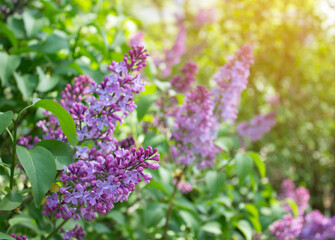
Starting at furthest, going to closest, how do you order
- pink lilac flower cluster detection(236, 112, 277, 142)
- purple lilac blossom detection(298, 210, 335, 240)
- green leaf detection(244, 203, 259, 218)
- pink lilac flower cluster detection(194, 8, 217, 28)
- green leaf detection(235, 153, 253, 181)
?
pink lilac flower cluster detection(194, 8, 217, 28)
pink lilac flower cluster detection(236, 112, 277, 142)
purple lilac blossom detection(298, 210, 335, 240)
green leaf detection(244, 203, 259, 218)
green leaf detection(235, 153, 253, 181)

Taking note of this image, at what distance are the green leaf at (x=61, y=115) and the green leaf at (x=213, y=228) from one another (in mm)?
1139

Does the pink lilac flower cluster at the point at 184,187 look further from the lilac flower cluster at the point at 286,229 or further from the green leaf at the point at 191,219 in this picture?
the lilac flower cluster at the point at 286,229

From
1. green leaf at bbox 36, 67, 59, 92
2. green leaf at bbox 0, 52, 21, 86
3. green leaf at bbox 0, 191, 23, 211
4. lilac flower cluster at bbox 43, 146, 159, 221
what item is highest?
green leaf at bbox 0, 52, 21, 86

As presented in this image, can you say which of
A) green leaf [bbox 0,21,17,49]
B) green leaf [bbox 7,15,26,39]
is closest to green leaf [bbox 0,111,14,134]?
green leaf [bbox 0,21,17,49]

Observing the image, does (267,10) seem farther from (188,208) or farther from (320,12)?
(188,208)

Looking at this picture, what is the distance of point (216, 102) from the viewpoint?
1938 mm

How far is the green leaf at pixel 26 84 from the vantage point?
165 centimetres

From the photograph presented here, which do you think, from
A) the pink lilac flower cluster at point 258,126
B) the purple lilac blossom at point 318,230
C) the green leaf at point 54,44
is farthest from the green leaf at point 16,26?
the purple lilac blossom at point 318,230

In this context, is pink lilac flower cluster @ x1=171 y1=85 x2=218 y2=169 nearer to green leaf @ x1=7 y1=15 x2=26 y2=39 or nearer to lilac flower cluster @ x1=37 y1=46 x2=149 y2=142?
lilac flower cluster @ x1=37 y1=46 x2=149 y2=142

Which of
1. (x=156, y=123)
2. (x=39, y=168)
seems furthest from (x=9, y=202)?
(x=156, y=123)

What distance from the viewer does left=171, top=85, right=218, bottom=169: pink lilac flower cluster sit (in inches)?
65.6

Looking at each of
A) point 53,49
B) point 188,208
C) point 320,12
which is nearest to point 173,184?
point 188,208

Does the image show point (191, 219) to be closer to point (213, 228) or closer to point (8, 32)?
point (213, 228)

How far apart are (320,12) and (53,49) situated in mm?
3650
